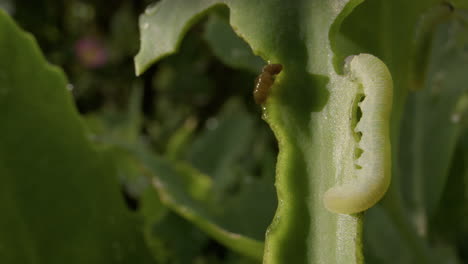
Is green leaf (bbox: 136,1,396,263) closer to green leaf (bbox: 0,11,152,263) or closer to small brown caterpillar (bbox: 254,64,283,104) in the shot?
small brown caterpillar (bbox: 254,64,283,104)

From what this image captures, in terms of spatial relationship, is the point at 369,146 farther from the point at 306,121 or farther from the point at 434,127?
the point at 434,127

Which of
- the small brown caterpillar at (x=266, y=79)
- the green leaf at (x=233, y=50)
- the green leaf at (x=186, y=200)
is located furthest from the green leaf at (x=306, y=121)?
the green leaf at (x=233, y=50)

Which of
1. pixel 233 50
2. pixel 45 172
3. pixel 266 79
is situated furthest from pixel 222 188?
pixel 266 79

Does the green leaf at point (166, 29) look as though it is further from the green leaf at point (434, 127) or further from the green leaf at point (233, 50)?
the green leaf at point (434, 127)

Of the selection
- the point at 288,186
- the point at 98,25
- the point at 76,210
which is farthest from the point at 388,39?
the point at 98,25

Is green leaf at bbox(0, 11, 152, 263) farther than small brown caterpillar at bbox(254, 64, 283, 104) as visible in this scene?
Yes


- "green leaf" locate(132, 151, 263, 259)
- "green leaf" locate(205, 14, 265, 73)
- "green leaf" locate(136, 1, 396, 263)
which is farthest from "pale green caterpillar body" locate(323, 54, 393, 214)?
"green leaf" locate(205, 14, 265, 73)
